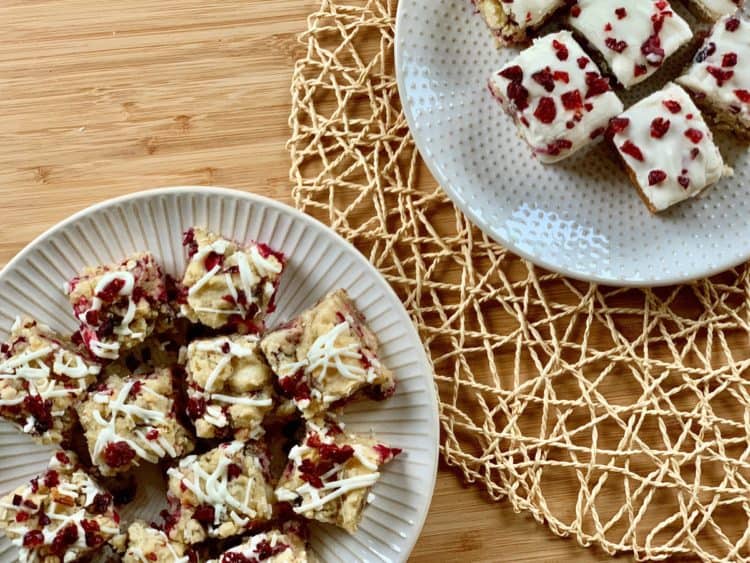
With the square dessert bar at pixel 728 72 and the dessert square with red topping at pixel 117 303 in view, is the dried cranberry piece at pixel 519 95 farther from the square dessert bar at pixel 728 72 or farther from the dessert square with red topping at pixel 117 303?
the dessert square with red topping at pixel 117 303

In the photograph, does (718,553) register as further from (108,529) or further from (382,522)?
(108,529)

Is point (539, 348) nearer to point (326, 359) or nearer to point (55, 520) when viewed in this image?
point (326, 359)

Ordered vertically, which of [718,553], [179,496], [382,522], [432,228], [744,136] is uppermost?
[744,136]

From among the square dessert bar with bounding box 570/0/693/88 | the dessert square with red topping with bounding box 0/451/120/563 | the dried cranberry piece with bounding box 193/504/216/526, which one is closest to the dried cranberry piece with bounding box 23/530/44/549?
the dessert square with red topping with bounding box 0/451/120/563

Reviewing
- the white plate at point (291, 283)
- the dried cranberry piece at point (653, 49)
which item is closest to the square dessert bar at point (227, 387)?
the white plate at point (291, 283)

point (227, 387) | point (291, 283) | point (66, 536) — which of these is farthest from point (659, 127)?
point (66, 536)

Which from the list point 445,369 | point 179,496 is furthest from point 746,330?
point 179,496

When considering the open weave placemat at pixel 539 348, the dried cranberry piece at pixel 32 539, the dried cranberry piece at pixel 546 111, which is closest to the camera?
A: the dried cranberry piece at pixel 32 539

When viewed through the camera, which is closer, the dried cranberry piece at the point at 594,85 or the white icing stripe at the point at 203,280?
the white icing stripe at the point at 203,280
